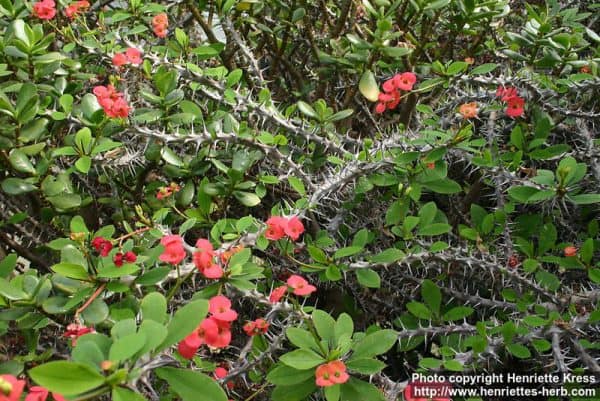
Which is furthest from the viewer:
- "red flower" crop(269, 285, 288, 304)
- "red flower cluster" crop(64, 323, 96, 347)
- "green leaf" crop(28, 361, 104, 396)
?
"red flower" crop(269, 285, 288, 304)

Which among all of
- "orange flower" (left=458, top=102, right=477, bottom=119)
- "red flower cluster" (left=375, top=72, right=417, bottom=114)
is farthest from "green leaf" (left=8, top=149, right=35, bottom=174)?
"orange flower" (left=458, top=102, right=477, bottom=119)

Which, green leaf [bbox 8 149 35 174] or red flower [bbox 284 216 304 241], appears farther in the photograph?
green leaf [bbox 8 149 35 174]

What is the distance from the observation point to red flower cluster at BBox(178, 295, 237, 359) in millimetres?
909

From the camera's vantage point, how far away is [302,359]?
3.11ft

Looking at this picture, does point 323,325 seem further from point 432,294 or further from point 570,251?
point 570,251

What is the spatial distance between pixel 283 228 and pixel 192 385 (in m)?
0.45

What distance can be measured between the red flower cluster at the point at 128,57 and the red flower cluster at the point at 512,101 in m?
1.03

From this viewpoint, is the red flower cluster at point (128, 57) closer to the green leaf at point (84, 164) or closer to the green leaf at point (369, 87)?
the green leaf at point (84, 164)

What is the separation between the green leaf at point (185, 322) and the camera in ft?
2.67

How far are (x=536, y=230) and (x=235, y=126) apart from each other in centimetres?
86

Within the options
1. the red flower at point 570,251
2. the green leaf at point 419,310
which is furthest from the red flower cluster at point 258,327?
the red flower at point 570,251

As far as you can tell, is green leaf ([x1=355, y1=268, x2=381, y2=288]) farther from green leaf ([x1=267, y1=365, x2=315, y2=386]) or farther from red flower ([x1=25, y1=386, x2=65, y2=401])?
red flower ([x1=25, y1=386, x2=65, y2=401])

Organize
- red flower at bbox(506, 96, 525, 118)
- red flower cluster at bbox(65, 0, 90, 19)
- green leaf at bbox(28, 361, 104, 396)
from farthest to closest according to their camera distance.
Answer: red flower cluster at bbox(65, 0, 90, 19) < red flower at bbox(506, 96, 525, 118) < green leaf at bbox(28, 361, 104, 396)

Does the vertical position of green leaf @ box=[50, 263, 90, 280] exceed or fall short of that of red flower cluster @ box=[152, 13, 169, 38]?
it falls short
